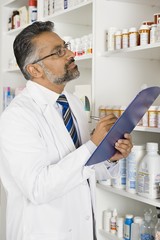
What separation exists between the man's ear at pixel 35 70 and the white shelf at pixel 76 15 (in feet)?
1.88

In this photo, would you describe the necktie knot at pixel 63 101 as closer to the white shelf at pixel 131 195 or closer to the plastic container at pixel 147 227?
the white shelf at pixel 131 195

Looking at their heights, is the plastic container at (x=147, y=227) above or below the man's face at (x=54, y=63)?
below

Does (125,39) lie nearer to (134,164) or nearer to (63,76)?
(63,76)

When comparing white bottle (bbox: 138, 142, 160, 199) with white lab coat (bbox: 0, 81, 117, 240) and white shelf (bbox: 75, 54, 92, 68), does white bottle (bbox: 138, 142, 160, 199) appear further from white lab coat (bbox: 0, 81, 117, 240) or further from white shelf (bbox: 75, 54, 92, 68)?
white shelf (bbox: 75, 54, 92, 68)

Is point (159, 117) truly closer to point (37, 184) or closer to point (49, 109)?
point (49, 109)

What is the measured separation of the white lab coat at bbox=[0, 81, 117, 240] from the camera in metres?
1.46

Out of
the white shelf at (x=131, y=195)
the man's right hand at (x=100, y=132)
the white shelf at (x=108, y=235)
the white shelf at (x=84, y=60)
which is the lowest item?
the white shelf at (x=108, y=235)

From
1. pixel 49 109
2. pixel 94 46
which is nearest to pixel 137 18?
pixel 94 46

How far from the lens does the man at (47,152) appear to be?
1.47m

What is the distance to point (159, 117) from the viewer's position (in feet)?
5.55

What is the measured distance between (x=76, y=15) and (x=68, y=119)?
0.91m

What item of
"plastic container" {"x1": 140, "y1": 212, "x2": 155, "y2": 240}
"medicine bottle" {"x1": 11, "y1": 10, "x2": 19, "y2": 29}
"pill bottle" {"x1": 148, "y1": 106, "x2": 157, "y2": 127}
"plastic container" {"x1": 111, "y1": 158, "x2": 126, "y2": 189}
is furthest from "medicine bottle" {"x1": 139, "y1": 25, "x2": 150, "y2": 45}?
"medicine bottle" {"x1": 11, "y1": 10, "x2": 19, "y2": 29}

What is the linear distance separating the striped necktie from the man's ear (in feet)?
0.49

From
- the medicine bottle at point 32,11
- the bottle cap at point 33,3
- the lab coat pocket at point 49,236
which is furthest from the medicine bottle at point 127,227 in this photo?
the bottle cap at point 33,3
